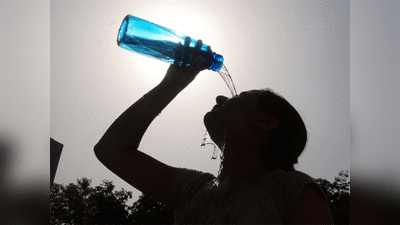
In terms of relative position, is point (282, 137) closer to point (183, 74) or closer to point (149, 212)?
point (183, 74)

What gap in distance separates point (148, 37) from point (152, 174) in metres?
0.59

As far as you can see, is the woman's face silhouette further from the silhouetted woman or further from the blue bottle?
the blue bottle

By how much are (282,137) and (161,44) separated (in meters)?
0.63

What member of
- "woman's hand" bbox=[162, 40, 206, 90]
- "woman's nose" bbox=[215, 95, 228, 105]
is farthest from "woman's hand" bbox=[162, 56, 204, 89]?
"woman's nose" bbox=[215, 95, 228, 105]

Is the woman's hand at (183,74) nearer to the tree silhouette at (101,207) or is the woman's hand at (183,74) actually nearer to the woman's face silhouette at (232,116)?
the woman's face silhouette at (232,116)

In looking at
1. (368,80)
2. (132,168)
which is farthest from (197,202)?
(368,80)

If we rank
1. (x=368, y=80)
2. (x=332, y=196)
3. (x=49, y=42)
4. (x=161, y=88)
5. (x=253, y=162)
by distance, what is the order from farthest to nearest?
(x=332, y=196)
(x=161, y=88)
(x=253, y=162)
(x=49, y=42)
(x=368, y=80)

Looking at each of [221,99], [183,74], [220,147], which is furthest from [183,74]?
[220,147]

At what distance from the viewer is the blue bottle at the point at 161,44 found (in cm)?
132

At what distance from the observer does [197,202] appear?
987 millimetres

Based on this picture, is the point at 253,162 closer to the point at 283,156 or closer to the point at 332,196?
the point at 283,156

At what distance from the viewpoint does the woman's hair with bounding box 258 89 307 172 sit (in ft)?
3.61

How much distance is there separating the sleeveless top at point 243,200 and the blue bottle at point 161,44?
0.50 m

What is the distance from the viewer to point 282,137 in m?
1.12
